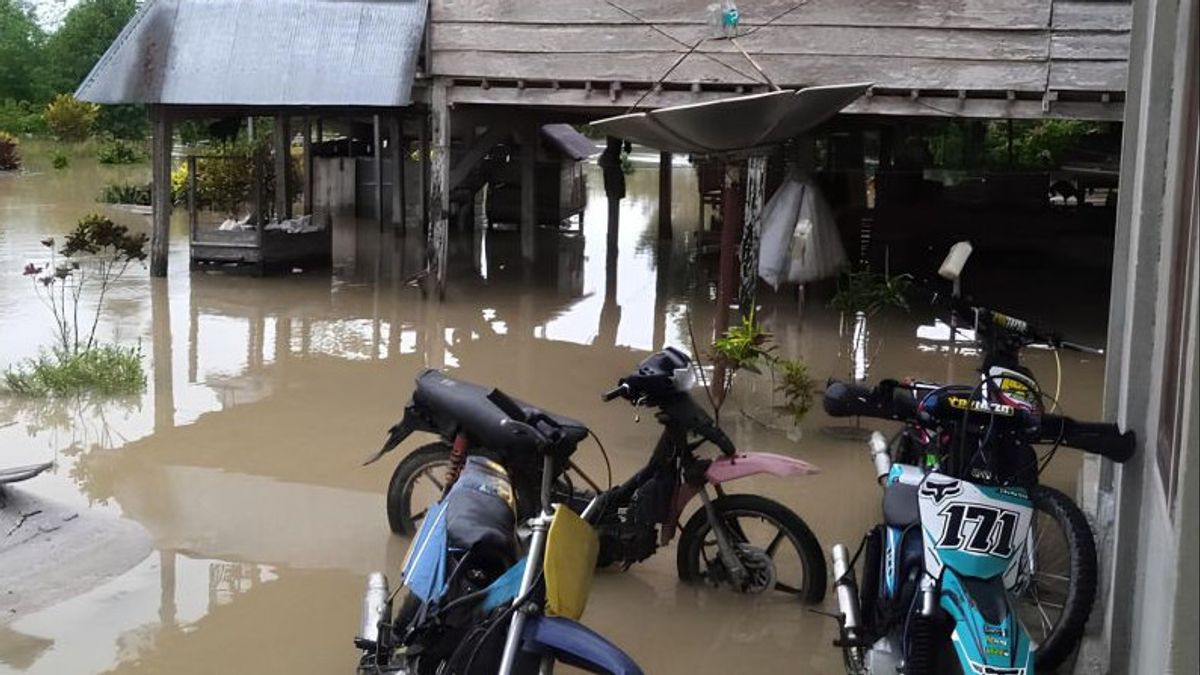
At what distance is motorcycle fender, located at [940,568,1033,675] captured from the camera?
11.6 feet

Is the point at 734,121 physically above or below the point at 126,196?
above

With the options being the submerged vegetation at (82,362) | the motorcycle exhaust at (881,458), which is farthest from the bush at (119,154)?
the motorcycle exhaust at (881,458)

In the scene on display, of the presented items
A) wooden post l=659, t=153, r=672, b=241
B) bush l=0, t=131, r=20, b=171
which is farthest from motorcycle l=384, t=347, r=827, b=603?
bush l=0, t=131, r=20, b=171

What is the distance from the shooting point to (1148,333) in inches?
166

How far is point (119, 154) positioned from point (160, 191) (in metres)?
18.6

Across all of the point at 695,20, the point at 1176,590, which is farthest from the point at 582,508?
the point at 695,20

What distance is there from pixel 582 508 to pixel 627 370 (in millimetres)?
5073

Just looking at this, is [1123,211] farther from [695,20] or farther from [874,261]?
[874,261]

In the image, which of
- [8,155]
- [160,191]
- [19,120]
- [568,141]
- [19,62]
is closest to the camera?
[160,191]

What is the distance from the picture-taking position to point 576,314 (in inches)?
524

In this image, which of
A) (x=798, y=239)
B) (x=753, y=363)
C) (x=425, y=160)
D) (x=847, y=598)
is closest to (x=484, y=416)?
(x=847, y=598)

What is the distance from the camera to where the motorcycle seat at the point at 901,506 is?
4.07 metres

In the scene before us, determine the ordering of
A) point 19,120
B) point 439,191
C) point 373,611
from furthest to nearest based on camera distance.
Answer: point 19,120 < point 439,191 < point 373,611

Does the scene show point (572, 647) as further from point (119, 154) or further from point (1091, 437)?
point (119, 154)
